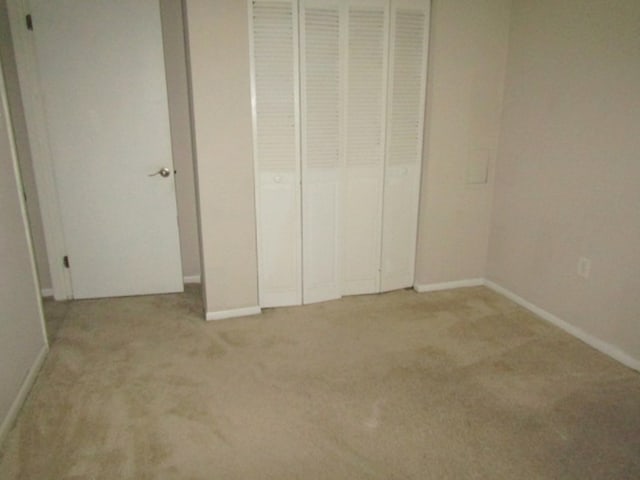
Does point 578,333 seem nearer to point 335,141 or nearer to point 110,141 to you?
point 335,141

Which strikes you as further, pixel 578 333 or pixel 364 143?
pixel 364 143

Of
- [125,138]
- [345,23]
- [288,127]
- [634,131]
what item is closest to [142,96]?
[125,138]

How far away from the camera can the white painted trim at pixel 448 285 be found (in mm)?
3453

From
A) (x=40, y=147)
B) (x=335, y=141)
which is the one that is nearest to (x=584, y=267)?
(x=335, y=141)

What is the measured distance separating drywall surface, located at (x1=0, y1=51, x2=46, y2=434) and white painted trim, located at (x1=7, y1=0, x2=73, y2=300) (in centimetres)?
81

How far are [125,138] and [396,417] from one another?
2.62m

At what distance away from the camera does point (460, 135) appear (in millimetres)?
3240

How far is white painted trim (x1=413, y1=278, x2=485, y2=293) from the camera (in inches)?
136

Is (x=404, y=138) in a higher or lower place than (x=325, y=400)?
higher

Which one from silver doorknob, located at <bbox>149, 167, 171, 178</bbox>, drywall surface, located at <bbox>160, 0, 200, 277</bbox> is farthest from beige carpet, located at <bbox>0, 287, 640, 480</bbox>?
silver doorknob, located at <bbox>149, 167, 171, 178</bbox>

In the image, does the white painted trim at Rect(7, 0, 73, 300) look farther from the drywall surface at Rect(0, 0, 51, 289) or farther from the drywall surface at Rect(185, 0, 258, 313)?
the drywall surface at Rect(185, 0, 258, 313)

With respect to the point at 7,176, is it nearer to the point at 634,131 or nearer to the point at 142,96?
the point at 142,96

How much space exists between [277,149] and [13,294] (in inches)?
66.6

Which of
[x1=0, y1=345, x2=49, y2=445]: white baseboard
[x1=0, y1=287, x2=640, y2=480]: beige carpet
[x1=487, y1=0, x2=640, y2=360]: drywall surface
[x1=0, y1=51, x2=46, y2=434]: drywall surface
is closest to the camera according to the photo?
[x1=0, y1=287, x2=640, y2=480]: beige carpet
